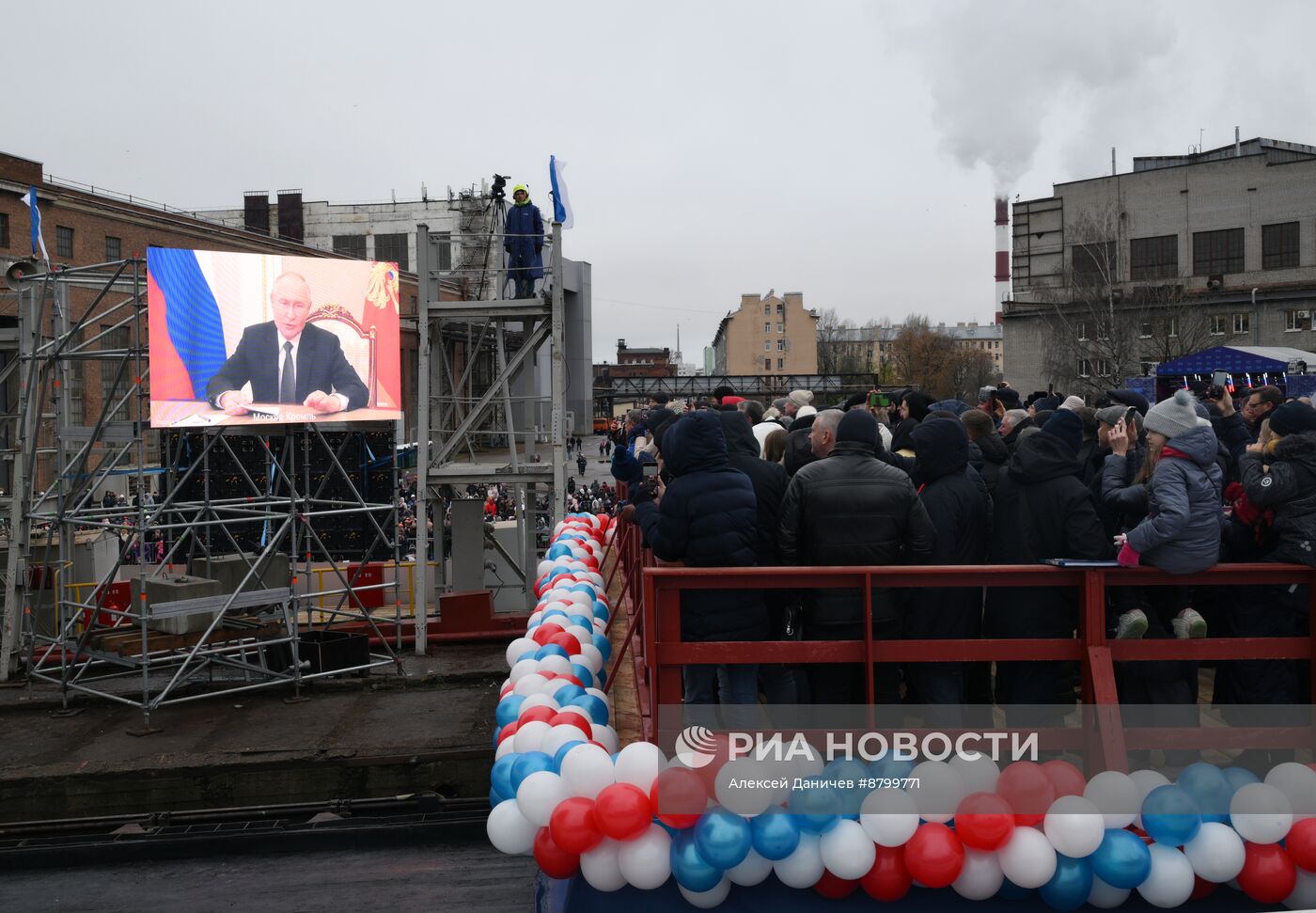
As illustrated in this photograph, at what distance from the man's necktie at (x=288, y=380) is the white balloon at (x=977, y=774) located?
1245 cm

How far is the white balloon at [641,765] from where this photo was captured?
3973 millimetres

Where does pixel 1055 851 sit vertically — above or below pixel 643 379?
below

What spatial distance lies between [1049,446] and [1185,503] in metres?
0.92

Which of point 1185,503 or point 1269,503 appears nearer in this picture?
point 1185,503

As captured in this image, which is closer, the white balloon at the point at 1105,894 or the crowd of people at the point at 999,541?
the white balloon at the point at 1105,894

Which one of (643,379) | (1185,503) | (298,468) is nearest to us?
(1185,503)

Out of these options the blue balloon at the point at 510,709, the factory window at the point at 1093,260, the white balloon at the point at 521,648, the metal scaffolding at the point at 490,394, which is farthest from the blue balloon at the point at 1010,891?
the factory window at the point at 1093,260

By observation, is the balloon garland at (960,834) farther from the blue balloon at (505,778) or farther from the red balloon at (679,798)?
the blue balloon at (505,778)

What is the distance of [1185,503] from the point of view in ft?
14.1

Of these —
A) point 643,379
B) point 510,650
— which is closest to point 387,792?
point 510,650

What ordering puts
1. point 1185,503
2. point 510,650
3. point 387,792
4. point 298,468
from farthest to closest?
point 298,468, point 387,792, point 510,650, point 1185,503

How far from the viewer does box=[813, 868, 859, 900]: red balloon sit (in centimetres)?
385

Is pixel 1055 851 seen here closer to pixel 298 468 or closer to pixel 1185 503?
pixel 1185 503

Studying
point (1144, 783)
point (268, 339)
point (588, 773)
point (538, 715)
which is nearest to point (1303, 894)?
point (1144, 783)
